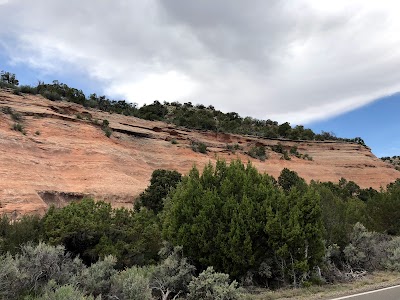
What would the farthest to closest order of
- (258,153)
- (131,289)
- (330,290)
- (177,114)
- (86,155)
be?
(177,114) → (258,153) → (86,155) → (330,290) → (131,289)

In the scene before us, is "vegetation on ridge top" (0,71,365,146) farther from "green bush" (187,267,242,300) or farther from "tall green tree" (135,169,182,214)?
"green bush" (187,267,242,300)

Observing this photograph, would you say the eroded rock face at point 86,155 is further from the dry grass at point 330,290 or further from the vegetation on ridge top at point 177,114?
the dry grass at point 330,290

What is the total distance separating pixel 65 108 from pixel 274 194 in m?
36.0

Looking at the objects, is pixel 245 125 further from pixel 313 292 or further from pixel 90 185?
pixel 313 292

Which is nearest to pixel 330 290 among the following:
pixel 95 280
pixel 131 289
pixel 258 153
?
pixel 131 289

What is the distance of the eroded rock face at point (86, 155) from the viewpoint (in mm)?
26141

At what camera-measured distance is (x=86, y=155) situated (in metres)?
33.8

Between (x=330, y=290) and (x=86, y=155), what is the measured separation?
27.5 meters

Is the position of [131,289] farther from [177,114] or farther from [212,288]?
[177,114]

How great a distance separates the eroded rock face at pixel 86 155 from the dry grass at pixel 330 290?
1665 centimetres

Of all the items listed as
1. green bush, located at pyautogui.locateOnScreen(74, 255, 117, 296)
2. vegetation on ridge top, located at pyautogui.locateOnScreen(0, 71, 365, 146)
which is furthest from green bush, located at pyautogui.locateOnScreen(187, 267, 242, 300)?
vegetation on ridge top, located at pyautogui.locateOnScreen(0, 71, 365, 146)

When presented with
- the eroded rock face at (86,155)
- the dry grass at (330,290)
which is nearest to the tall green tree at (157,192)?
the eroded rock face at (86,155)

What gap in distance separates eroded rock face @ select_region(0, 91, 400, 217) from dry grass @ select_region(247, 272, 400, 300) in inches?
656

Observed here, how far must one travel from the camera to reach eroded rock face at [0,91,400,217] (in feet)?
85.8
